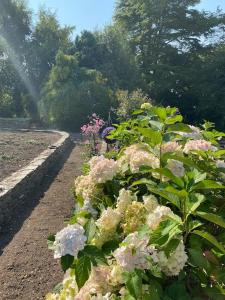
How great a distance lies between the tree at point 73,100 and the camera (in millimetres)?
21297

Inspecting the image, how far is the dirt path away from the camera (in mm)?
3270

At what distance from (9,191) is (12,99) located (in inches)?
920

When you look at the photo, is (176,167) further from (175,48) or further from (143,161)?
(175,48)

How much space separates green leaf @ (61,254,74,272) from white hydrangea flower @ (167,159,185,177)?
0.67 meters

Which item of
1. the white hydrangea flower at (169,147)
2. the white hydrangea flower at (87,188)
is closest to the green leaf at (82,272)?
the white hydrangea flower at (87,188)

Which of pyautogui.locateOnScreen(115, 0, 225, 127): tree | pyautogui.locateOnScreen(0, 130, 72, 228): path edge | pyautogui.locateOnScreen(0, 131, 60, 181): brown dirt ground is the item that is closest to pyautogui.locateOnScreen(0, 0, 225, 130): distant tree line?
pyautogui.locateOnScreen(115, 0, 225, 127): tree

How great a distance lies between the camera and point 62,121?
2156cm

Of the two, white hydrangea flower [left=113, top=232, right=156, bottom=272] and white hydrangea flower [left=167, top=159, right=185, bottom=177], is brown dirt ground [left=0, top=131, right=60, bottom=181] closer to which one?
white hydrangea flower [left=167, top=159, right=185, bottom=177]

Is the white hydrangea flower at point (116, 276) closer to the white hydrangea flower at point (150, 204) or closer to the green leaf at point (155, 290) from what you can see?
the green leaf at point (155, 290)

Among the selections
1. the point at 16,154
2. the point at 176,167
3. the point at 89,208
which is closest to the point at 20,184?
the point at 16,154

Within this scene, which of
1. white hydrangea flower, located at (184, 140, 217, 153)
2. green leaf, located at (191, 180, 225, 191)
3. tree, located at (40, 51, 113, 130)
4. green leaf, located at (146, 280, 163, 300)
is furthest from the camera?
tree, located at (40, 51, 113, 130)

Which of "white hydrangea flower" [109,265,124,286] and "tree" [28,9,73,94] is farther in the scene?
"tree" [28,9,73,94]

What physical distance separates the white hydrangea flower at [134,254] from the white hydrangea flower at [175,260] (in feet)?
0.14

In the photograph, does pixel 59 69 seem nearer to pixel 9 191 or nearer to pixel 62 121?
pixel 62 121
